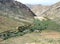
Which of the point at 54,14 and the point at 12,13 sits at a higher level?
the point at 12,13

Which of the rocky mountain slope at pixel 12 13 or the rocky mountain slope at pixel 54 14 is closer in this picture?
the rocky mountain slope at pixel 12 13

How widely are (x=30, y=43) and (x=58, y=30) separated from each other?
17.2 metres

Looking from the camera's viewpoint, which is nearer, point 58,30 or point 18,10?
point 58,30

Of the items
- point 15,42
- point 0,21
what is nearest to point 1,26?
point 0,21

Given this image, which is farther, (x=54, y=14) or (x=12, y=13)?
(x=54, y=14)

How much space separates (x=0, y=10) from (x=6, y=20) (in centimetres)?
1323

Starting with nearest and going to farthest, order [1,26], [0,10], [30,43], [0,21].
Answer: [30,43]
[1,26]
[0,21]
[0,10]

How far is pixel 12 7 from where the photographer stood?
90.2m

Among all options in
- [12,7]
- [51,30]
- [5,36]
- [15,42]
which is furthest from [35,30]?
[12,7]

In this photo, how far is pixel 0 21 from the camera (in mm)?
64438

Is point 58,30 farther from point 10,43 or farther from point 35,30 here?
point 10,43

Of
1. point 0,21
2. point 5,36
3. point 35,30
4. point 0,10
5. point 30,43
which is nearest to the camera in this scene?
point 30,43

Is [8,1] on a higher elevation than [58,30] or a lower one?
higher

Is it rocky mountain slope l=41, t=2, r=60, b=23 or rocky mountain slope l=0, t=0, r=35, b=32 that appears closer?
rocky mountain slope l=0, t=0, r=35, b=32
